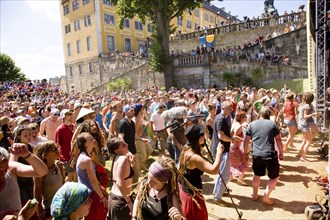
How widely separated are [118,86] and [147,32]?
16.6m

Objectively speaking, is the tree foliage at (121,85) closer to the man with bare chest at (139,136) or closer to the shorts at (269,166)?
the man with bare chest at (139,136)

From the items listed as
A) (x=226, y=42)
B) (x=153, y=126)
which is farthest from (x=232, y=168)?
(x=226, y=42)

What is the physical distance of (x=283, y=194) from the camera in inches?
212

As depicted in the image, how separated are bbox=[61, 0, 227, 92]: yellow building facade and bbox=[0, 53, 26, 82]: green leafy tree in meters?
9.19

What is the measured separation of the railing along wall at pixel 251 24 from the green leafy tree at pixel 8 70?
28.6 metres

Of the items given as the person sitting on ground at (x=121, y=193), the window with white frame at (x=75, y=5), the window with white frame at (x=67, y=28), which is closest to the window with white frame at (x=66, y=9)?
the window with white frame at (x=75, y=5)

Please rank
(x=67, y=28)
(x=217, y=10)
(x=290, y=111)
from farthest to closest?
(x=217, y=10) → (x=67, y=28) → (x=290, y=111)

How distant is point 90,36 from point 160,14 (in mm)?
16463

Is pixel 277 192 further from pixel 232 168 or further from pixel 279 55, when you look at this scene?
pixel 279 55

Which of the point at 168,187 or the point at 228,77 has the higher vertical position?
the point at 228,77

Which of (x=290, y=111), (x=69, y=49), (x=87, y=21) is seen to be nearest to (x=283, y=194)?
(x=290, y=111)

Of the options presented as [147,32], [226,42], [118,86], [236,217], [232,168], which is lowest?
[236,217]

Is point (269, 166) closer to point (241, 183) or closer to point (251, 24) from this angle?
point (241, 183)

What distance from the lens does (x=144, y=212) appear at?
2586mm
